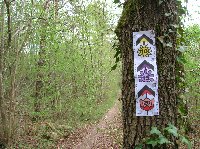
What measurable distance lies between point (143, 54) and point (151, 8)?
471mm

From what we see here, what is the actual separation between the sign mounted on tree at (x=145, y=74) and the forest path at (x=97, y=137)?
6.40 metres

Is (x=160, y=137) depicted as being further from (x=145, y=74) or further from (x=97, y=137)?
(x=97, y=137)

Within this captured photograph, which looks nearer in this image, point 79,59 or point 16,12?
point 16,12

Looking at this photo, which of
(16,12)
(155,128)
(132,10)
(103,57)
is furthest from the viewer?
(103,57)

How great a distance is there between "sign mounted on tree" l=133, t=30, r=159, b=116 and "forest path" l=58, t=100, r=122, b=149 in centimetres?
640

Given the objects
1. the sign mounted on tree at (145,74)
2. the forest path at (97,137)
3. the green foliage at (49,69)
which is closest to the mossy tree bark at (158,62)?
the sign mounted on tree at (145,74)

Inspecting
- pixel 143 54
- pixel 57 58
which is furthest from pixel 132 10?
pixel 57 58

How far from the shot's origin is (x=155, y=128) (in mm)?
2625

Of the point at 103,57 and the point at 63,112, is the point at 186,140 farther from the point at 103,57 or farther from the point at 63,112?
the point at 103,57

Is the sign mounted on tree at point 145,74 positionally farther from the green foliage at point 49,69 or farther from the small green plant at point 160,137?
the green foliage at point 49,69

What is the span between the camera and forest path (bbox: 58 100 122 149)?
9.32 m

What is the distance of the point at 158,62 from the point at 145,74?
0.59ft

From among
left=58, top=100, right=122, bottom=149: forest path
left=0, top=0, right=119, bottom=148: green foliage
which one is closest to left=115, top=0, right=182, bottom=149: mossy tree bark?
left=0, top=0, right=119, bottom=148: green foliage

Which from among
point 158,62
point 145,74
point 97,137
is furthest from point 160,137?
point 97,137
